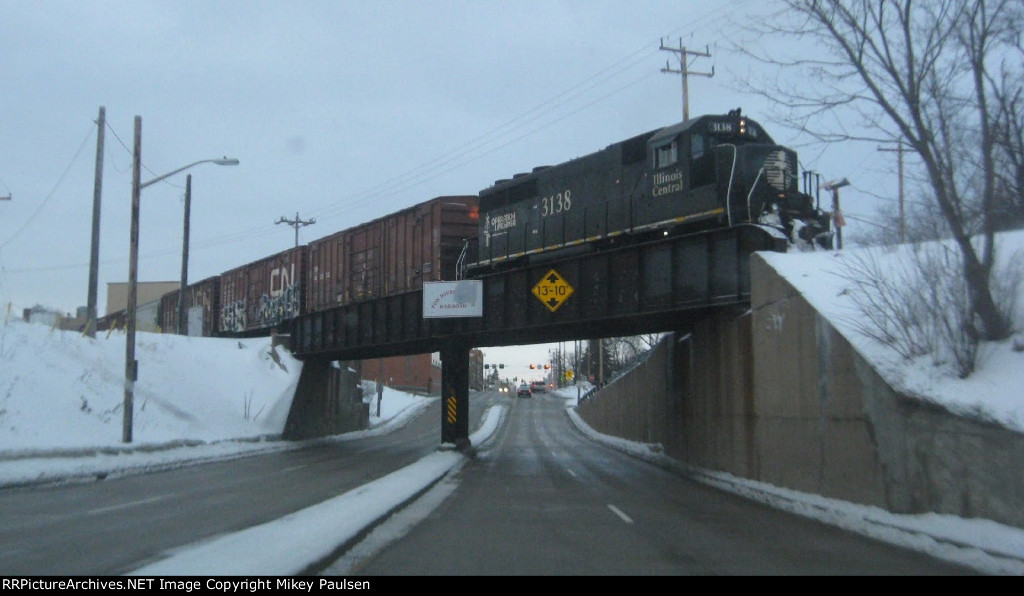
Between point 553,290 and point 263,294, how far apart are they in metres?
25.0

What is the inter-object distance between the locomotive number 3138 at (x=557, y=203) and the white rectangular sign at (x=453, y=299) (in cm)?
352

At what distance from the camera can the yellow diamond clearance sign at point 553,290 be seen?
78.6ft

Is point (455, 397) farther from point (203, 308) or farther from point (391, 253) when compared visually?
point (203, 308)

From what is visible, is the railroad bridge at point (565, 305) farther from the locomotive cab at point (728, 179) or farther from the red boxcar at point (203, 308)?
the red boxcar at point (203, 308)

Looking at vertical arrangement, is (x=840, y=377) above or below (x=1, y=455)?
above

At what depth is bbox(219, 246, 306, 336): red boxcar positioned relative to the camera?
136 feet

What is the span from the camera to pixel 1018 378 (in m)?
11.4

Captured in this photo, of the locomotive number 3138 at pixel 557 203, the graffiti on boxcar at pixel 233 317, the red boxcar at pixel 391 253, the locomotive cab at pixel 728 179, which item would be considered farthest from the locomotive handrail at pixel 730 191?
the graffiti on boxcar at pixel 233 317

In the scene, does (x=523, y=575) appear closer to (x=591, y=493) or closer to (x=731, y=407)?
(x=591, y=493)

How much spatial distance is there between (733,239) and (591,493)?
633cm

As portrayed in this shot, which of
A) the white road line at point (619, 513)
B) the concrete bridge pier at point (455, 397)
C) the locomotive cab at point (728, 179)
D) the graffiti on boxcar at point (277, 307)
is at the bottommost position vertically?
the white road line at point (619, 513)

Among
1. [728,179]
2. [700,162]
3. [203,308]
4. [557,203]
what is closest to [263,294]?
[203,308]

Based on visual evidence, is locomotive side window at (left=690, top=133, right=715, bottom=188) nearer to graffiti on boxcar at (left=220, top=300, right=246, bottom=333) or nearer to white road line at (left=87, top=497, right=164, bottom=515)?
white road line at (left=87, top=497, right=164, bottom=515)
